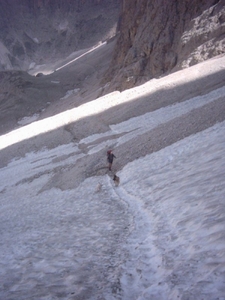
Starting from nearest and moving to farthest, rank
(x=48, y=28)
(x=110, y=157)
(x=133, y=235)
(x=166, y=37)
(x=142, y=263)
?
(x=142, y=263), (x=133, y=235), (x=110, y=157), (x=166, y=37), (x=48, y=28)

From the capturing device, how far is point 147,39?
45156 millimetres

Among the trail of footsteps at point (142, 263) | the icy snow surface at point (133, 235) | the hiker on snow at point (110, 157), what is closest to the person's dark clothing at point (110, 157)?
the hiker on snow at point (110, 157)

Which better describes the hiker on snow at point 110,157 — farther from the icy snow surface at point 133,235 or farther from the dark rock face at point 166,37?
the dark rock face at point 166,37

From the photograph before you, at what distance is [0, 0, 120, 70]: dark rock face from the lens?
118 m

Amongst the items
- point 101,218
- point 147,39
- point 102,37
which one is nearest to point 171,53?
point 147,39

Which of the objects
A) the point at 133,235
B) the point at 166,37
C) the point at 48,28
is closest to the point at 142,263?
the point at 133,235

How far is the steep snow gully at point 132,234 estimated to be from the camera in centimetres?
457

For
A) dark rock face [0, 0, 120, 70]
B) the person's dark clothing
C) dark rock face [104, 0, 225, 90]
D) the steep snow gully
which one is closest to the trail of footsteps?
the steep snow gully

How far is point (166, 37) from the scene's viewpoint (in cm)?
4144

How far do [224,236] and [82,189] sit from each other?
774 centimetres

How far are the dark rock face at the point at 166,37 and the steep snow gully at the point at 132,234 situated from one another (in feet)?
80.1

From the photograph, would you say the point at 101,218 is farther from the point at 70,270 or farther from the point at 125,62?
the point at 125,62

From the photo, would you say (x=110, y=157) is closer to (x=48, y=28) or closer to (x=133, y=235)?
(x=133, y=235)

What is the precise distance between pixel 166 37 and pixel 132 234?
38980 mm
